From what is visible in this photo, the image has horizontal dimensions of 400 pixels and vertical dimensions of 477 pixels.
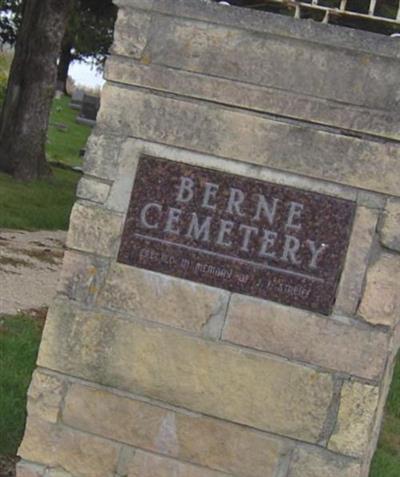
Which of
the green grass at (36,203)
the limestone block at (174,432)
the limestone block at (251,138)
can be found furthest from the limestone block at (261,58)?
the green grass at (36,203)

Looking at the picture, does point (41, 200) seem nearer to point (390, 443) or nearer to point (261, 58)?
point (390, 443)

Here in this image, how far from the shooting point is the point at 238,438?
4.03 m

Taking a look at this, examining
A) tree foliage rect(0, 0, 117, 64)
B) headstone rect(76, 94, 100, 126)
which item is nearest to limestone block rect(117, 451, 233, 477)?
tree foliage rect(0, 0, 117, 64)

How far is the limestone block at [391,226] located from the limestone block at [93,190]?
1.13 metres

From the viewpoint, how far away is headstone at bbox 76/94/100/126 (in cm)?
3039

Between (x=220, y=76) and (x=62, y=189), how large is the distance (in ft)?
42.0

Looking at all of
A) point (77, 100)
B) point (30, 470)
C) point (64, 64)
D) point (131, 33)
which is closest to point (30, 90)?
point (131, 33)

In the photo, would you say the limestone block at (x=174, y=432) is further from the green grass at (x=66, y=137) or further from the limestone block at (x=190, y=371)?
the green grass at (x=66, y=137)

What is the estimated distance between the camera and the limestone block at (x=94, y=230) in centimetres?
411

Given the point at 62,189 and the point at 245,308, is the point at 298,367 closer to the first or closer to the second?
the point at 245,308

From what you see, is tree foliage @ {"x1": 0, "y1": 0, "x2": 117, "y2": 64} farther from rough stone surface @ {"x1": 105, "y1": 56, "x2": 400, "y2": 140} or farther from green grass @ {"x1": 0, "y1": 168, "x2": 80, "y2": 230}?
rough stone surface @ {"x1": 105, "y1": 56, "x2": 400, "y2": 140}

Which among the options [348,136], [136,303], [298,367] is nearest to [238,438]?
[298,367]

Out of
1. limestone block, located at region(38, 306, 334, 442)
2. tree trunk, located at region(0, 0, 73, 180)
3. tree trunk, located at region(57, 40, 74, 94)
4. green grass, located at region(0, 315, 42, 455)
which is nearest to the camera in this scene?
limestone block, located at region(38, 306, 334, 442)

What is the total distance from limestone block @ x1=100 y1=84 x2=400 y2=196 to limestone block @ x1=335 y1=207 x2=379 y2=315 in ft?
0.44
